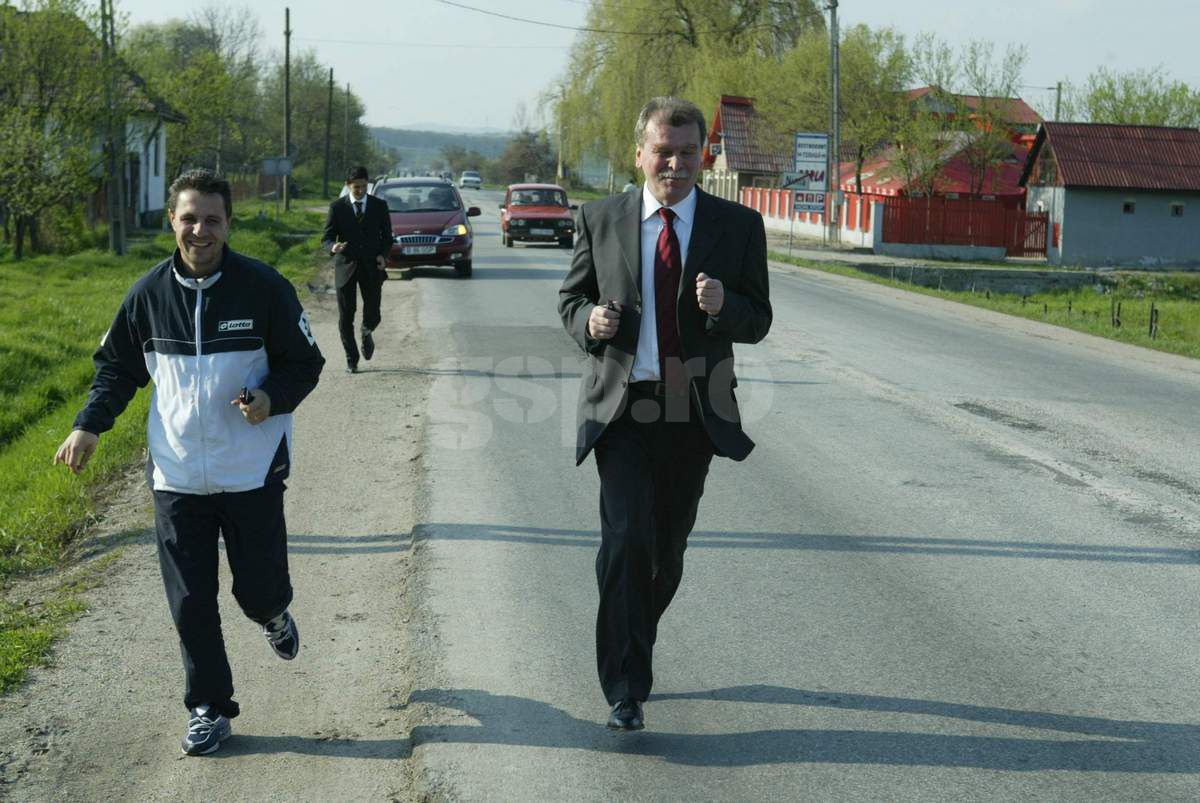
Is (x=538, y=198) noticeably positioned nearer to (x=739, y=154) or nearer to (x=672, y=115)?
(x=739, y=154)

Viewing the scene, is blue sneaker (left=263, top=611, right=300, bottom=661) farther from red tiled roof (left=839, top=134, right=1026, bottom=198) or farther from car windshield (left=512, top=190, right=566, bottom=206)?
red tiled roof (left=839, top=134, right=1026, bottom=198)

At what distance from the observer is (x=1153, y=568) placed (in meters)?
6.48

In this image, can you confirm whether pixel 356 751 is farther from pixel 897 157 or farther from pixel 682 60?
pixel 682 60

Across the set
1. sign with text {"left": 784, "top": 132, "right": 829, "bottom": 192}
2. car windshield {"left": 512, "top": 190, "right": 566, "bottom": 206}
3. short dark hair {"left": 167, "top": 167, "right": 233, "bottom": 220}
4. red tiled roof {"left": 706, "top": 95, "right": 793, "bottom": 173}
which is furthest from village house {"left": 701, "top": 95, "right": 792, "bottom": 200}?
short dark hair {"left": 167, "top": 167, "right": 233, "bottom": 220}

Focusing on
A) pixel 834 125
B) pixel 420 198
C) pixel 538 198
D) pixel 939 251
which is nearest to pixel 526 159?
pixel 939 251

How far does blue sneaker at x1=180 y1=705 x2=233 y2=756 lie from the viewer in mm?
4305

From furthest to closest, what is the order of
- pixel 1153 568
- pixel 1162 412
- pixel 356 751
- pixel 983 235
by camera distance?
pixel 983 235, pixel 1162 412, pixel 1153 568, pixel 356 751

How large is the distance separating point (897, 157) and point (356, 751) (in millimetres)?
43646

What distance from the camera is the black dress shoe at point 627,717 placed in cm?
439

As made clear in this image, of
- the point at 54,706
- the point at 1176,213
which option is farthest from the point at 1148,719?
the point at 1176,213

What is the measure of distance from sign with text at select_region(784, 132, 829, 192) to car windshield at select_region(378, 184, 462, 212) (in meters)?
13.6

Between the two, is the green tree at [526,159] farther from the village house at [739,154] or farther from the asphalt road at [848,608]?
the asphalt road at [848,608]

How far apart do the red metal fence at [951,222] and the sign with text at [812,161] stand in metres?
6.37

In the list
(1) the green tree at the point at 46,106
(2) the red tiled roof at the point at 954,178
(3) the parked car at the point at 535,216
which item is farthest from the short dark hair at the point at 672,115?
(2) the red tiled roof at the point at 954,178
